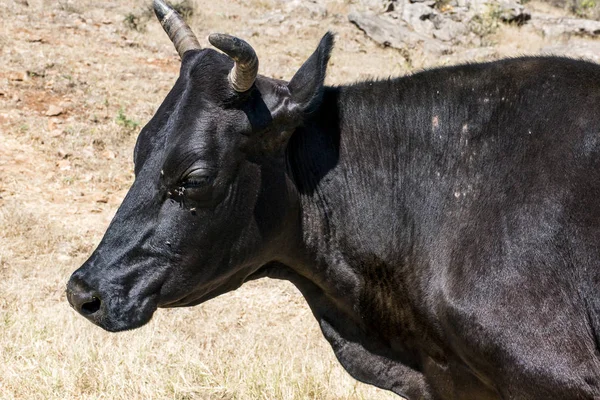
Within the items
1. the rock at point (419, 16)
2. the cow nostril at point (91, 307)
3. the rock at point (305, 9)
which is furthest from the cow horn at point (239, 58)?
the rock at point (419, 16)

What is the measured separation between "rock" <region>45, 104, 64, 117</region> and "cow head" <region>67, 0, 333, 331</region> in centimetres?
801

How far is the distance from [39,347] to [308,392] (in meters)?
1.86

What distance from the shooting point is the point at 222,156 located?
4289mm

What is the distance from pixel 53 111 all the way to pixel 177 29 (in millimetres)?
7426

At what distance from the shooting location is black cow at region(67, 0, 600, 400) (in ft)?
12.6

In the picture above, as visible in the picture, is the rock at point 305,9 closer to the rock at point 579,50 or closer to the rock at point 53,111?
the rock at point 579,50

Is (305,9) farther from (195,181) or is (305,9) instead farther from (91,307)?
(91,307)

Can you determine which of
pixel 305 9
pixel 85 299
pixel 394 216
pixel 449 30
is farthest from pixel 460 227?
pixel 305 9

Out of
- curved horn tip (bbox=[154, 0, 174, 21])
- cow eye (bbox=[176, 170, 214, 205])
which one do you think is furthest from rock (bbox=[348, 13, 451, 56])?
cow eye (bbox=[176, 170, 214, 205])

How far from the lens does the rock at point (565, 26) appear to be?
2305 cm

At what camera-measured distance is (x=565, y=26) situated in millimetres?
23703

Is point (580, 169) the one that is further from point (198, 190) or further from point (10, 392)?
point (10, 392)

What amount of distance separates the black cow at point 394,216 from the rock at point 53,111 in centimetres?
761

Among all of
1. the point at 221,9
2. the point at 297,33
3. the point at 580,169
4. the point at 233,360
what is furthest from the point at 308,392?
the point at 221,9
